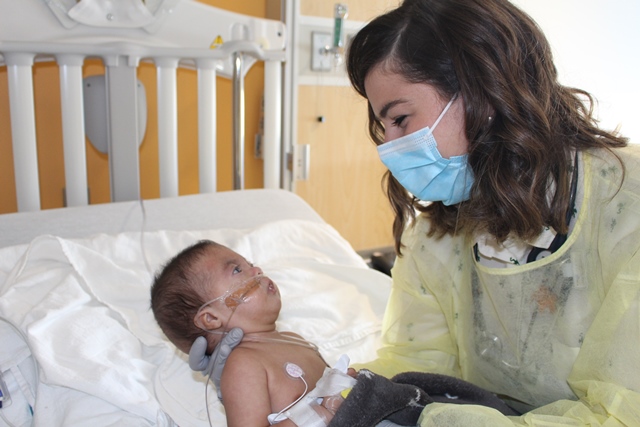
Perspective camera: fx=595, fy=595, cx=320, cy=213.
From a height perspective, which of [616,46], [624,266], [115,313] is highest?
[616,46]

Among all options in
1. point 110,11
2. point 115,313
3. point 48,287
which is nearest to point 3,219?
point 48,287

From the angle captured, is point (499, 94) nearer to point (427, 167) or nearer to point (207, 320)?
point (427, 167)

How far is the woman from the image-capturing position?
0.95m

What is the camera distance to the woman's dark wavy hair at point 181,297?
48.3 inches

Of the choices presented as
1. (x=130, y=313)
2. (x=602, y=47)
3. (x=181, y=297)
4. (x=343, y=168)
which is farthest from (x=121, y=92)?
(x=602, y=47)

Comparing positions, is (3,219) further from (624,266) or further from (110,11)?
(624,266)

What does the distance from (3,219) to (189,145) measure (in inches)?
32.6

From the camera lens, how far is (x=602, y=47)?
3051 mm

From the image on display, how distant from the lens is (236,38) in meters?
2.09

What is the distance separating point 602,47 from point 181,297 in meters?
2.72

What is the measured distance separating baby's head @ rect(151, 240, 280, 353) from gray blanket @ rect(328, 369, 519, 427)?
331mm

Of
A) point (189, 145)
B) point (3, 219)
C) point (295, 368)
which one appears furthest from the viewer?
point (189, 145)

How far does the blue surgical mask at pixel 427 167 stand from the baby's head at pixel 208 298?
40 centimetres

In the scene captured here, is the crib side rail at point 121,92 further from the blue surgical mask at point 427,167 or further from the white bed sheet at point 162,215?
the blue surgical mask at point 427,167
